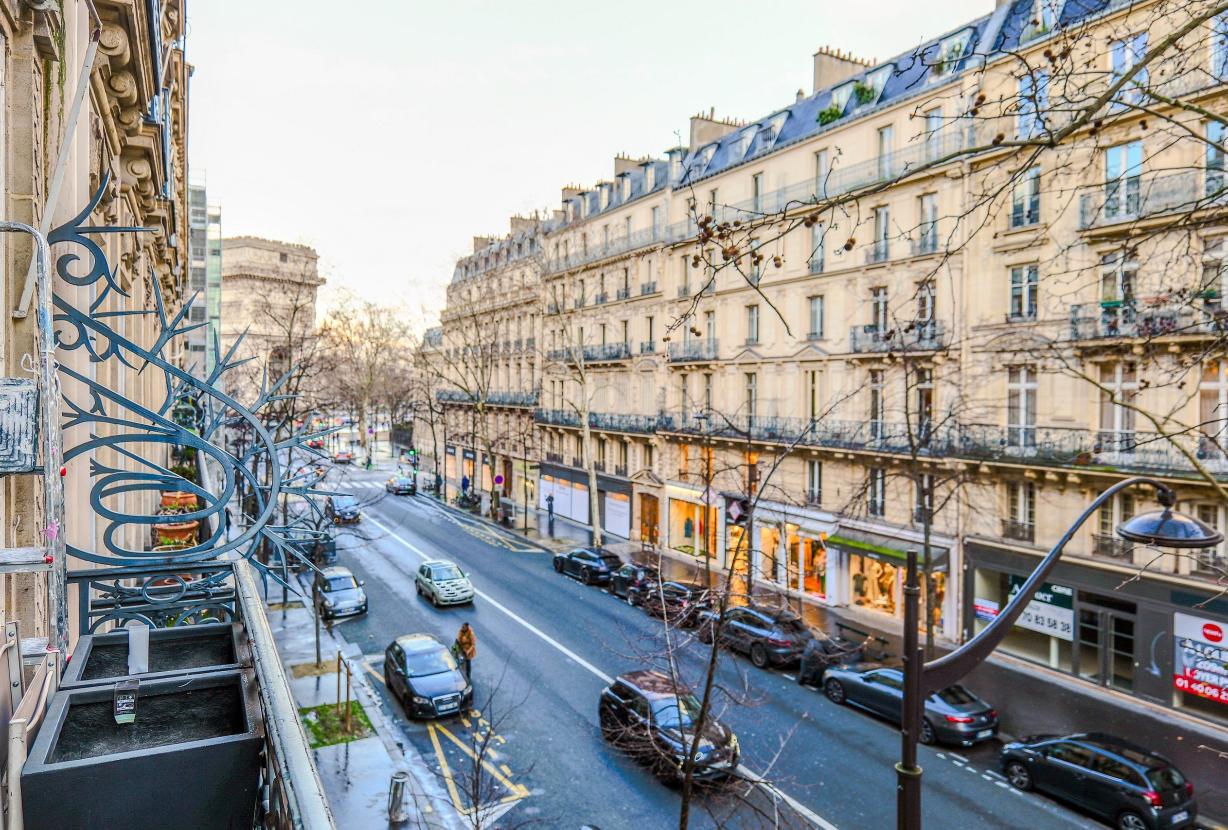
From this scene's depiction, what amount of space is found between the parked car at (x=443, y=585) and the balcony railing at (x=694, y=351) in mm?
13032

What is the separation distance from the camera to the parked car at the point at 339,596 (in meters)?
23.5

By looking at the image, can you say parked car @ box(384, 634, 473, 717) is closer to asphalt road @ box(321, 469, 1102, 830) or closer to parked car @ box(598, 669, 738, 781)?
asphalt road @ box(321, 469, 1102, 830)

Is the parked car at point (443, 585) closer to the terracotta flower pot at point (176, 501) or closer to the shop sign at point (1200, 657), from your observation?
the terracotta flower pot at point (176, 501)

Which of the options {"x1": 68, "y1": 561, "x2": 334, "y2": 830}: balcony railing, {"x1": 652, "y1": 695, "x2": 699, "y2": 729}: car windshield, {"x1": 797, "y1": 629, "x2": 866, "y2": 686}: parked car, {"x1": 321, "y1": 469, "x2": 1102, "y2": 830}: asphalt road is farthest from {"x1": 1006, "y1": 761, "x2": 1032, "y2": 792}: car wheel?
{"x1": 68, "y1": 561, "x2": 334, "y2": 830}: balcony railing

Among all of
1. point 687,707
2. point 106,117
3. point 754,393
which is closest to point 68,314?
point 106,117

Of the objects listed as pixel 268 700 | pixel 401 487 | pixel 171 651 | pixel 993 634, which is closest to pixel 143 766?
pixel 268 700

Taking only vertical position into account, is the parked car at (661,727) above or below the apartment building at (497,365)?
below

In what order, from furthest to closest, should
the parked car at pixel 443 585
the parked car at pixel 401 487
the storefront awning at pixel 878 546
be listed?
the parked car at pixel 401 487
the parked car at pixel 443 585
the storefront awning at pixel 878 546

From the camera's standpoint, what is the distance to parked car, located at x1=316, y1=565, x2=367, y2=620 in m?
23.5

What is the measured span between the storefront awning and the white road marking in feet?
32.5

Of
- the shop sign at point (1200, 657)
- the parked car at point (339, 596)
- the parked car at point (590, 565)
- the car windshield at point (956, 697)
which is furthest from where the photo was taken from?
the parked car at point (590, 565)

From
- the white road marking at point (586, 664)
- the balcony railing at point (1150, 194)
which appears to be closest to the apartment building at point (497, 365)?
the white road marking at point (586, 664)

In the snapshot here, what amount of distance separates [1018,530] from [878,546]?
4.49 meters

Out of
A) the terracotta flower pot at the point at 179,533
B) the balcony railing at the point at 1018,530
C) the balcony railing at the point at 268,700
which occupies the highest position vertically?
the balcony railing at the point at 268,700
